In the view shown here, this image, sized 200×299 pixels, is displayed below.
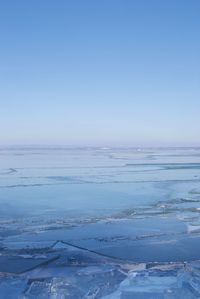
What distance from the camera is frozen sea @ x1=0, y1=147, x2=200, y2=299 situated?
165 inches

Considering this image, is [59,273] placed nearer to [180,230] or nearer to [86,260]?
[86,260]

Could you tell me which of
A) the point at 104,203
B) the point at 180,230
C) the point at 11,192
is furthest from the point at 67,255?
the point at 11,192

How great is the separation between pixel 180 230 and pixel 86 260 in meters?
2.13

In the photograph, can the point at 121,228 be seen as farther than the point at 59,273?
Yes

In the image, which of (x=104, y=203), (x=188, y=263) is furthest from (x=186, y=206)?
(x=188, y=263)

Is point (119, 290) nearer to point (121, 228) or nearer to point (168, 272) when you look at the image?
point (168, 272)

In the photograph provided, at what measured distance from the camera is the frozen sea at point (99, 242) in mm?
4188

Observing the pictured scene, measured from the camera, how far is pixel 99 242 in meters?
5.76

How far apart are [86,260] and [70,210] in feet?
9.41

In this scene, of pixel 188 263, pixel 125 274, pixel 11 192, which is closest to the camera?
pixel 125 274

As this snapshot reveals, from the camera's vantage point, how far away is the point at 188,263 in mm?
4805

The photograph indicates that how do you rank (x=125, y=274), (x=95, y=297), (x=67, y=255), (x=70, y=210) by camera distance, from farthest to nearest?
(x=70, y=210) < (x=67, y=255) < (x=125, y=274) < (x=95, y=297)

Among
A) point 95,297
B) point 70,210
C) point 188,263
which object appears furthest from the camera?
point 70,210

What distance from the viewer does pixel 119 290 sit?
161 inches
